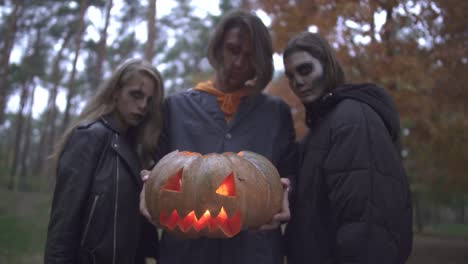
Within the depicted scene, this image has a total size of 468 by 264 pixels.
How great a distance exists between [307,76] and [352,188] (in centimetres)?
90

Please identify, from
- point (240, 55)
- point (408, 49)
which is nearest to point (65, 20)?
point (408, 49)

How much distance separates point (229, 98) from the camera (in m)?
2.90

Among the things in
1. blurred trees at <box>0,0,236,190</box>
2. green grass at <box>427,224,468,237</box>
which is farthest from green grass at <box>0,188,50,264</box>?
green grass at <box>427,224,468,237</box>

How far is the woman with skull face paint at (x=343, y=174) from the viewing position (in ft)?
6.57

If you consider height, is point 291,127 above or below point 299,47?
below

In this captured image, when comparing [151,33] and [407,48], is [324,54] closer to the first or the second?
[407,48]

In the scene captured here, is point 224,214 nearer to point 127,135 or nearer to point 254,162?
point 254,162

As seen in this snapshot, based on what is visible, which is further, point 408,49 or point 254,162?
point 408,49

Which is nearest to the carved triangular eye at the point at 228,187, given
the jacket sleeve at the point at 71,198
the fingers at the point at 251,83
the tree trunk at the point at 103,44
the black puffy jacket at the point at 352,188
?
the black puffy jacket at the point at 352,188

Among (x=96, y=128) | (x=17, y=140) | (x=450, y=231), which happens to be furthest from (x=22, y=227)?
(x=450, y=231)

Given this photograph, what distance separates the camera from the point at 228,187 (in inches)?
87.8

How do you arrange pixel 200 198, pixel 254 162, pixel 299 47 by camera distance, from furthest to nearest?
1. pixel 299 47
2. pixel 254 162
3. pixel 200 198

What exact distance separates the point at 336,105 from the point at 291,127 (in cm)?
55

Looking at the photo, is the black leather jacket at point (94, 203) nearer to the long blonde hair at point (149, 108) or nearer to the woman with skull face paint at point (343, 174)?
the long blonde hair at point (149, 108)
